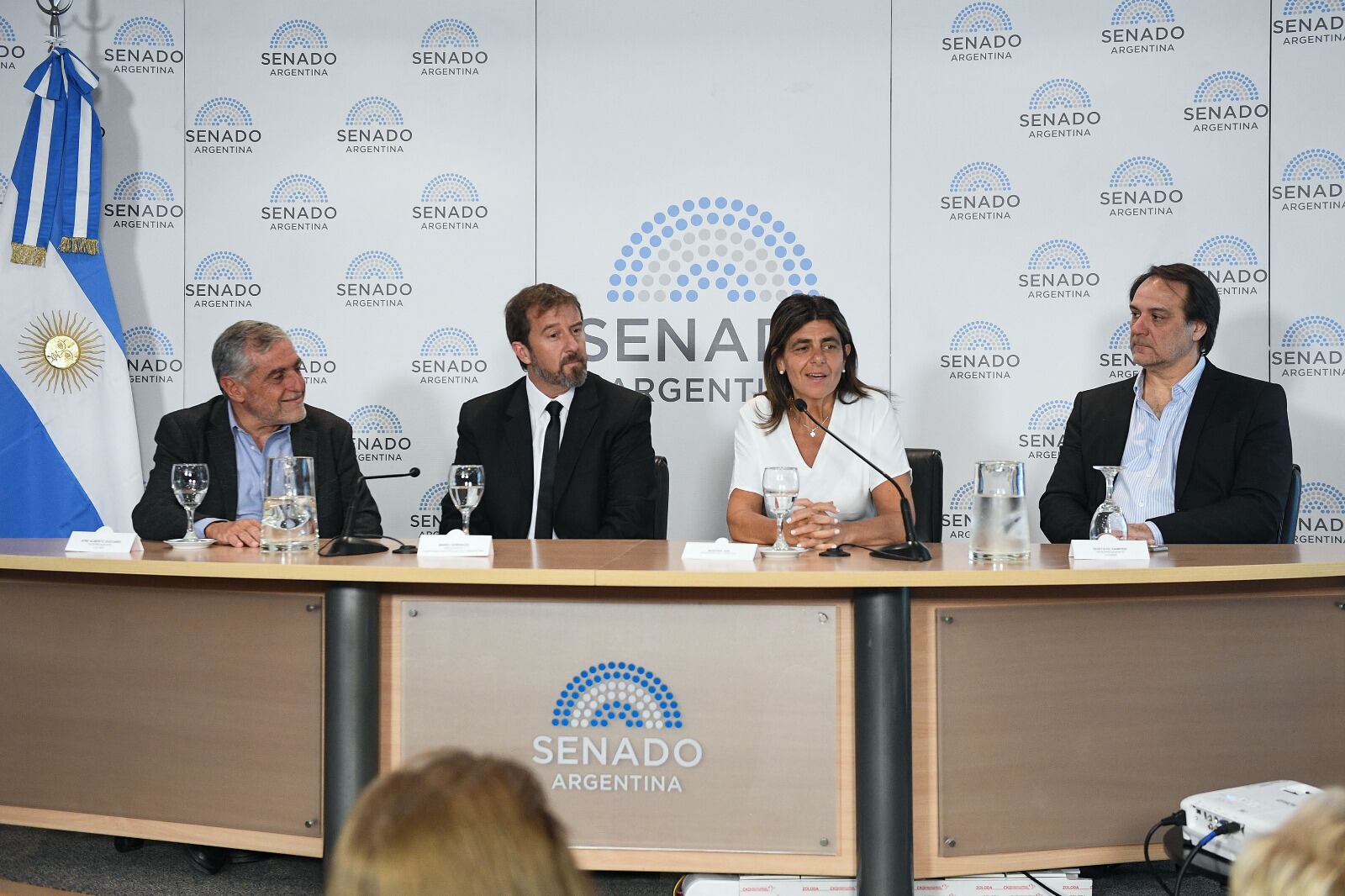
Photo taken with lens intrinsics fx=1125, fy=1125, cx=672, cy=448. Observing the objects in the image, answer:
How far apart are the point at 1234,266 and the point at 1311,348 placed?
42 centimetres

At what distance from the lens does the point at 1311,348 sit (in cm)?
429

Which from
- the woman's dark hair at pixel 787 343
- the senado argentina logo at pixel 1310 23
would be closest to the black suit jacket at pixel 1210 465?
the woman's dark hair at pixel 787 343

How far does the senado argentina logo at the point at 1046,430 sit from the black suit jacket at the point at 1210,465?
2.78 ft

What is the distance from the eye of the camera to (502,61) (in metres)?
4.48

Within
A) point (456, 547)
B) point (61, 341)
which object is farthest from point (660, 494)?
point (61, 341)

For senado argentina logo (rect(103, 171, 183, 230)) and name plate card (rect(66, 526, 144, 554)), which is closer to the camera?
name plate card (rect(66, 526, 144, 554))

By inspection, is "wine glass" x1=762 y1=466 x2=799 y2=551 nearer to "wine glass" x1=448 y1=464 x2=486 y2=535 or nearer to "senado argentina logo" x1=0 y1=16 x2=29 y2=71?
"wine glass" x1=448 y1=464 x2=486 y2=535

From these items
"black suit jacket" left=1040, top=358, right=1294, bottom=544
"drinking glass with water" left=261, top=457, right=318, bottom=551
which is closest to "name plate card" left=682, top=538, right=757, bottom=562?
"drinking glass with water" left=261, top=457, right=318, bottom=551

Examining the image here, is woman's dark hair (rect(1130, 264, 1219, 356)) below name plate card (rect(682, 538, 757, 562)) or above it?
above

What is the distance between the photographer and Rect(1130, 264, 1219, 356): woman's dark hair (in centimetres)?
342

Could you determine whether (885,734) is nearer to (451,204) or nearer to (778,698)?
(778,698)

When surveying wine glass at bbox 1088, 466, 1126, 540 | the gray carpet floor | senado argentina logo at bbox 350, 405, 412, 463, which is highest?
senado argentina logo at bbox 350, 405, 412, 463

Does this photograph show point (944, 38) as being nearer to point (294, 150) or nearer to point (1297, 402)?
point (1297, 402)

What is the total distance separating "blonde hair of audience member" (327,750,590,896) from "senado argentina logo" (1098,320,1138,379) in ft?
13.4
